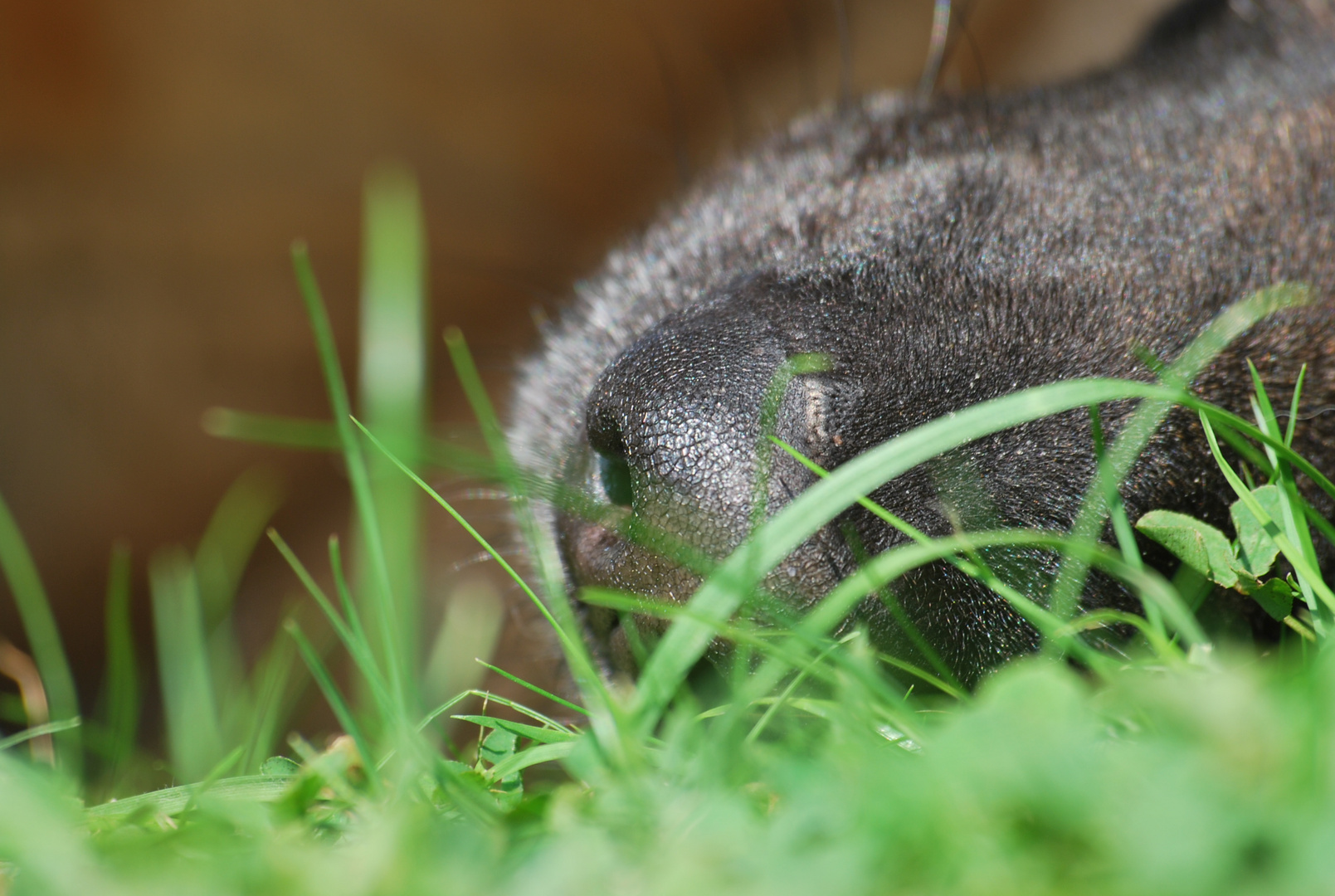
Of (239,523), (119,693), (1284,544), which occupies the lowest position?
(239,523)

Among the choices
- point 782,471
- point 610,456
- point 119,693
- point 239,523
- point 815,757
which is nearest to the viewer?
point 815,757

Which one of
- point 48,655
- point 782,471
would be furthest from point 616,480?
point 48,655

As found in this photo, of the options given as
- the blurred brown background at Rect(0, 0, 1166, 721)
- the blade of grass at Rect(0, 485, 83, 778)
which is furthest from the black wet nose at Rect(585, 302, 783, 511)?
the blurred brown background at Rect(0, 0, 1166, 721)

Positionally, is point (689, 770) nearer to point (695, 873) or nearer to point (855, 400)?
point (695, 873)

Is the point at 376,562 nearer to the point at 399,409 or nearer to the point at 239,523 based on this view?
the point at 399,409

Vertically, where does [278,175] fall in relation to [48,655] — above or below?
above

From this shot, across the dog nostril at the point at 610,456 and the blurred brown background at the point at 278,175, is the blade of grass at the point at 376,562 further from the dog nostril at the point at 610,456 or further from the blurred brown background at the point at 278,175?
the blurred brown background at the point at 278,175

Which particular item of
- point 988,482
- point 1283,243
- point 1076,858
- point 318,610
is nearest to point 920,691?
point 988,482
